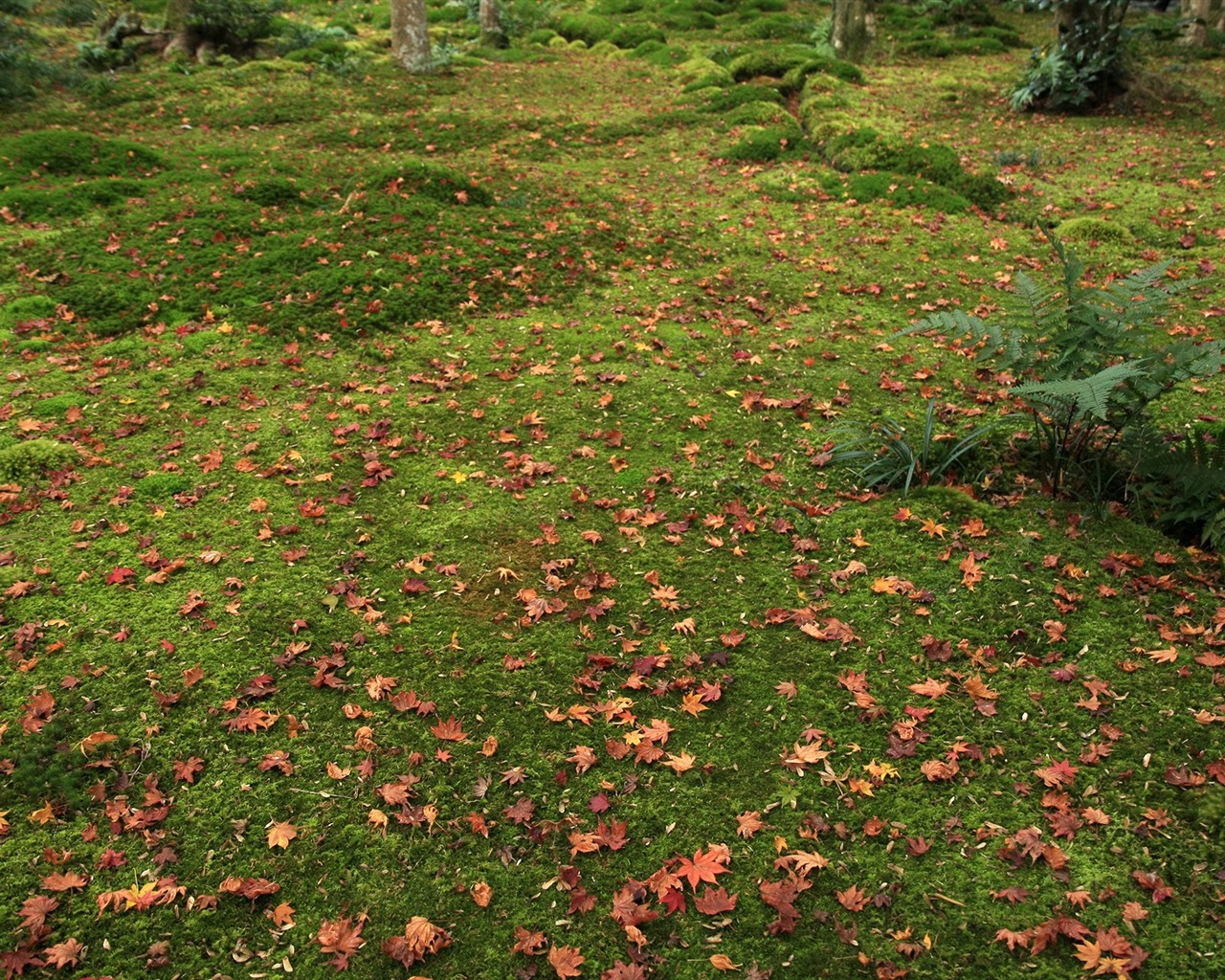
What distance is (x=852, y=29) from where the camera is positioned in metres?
18.7

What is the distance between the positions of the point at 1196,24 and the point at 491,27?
1901 centimetres

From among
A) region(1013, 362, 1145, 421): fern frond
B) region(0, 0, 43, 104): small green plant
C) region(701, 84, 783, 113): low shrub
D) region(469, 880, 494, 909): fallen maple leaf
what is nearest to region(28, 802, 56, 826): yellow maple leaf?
region(469, 880, 494, 909): fallen maple leaf

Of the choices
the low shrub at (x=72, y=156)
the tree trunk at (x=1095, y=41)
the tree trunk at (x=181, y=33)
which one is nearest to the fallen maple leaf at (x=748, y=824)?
the low shrub at (x=72, y=156)

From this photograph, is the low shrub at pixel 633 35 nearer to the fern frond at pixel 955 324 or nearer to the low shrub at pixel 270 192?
the low shrub at pixel 270 192

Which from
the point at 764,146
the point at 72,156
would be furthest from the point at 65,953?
the point at 764,146

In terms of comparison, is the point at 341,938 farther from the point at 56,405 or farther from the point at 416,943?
the point at 56,405

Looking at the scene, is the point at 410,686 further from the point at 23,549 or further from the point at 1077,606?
the point at 1077,606

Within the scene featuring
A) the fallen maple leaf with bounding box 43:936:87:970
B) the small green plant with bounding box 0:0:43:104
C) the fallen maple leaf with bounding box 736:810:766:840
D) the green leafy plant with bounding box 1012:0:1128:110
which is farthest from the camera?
the small green plant with bounding box 0:0:43:104

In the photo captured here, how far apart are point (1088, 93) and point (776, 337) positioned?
11.3 metres

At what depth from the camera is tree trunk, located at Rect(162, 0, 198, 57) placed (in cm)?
1791

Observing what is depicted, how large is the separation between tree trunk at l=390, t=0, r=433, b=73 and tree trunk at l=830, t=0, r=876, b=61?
32.2ft

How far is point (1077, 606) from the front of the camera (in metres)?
4.63

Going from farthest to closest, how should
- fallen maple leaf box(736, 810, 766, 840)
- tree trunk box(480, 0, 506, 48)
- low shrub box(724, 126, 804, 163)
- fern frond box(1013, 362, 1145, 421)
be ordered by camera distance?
tree trunk box(480, 0, 506, 48)
low shrub box(724, 126, 804, 163)
fern frond box(1013, 362, 1145, 421)
fallen maple leaf box(736, 810, 766, 840)

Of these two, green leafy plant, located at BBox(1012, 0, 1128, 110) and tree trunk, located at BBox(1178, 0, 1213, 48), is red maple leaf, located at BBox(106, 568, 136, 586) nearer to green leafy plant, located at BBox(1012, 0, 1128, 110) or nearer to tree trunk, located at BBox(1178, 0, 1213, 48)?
green leafy plant, located at BBox(1012, 0, 1128, 110)
